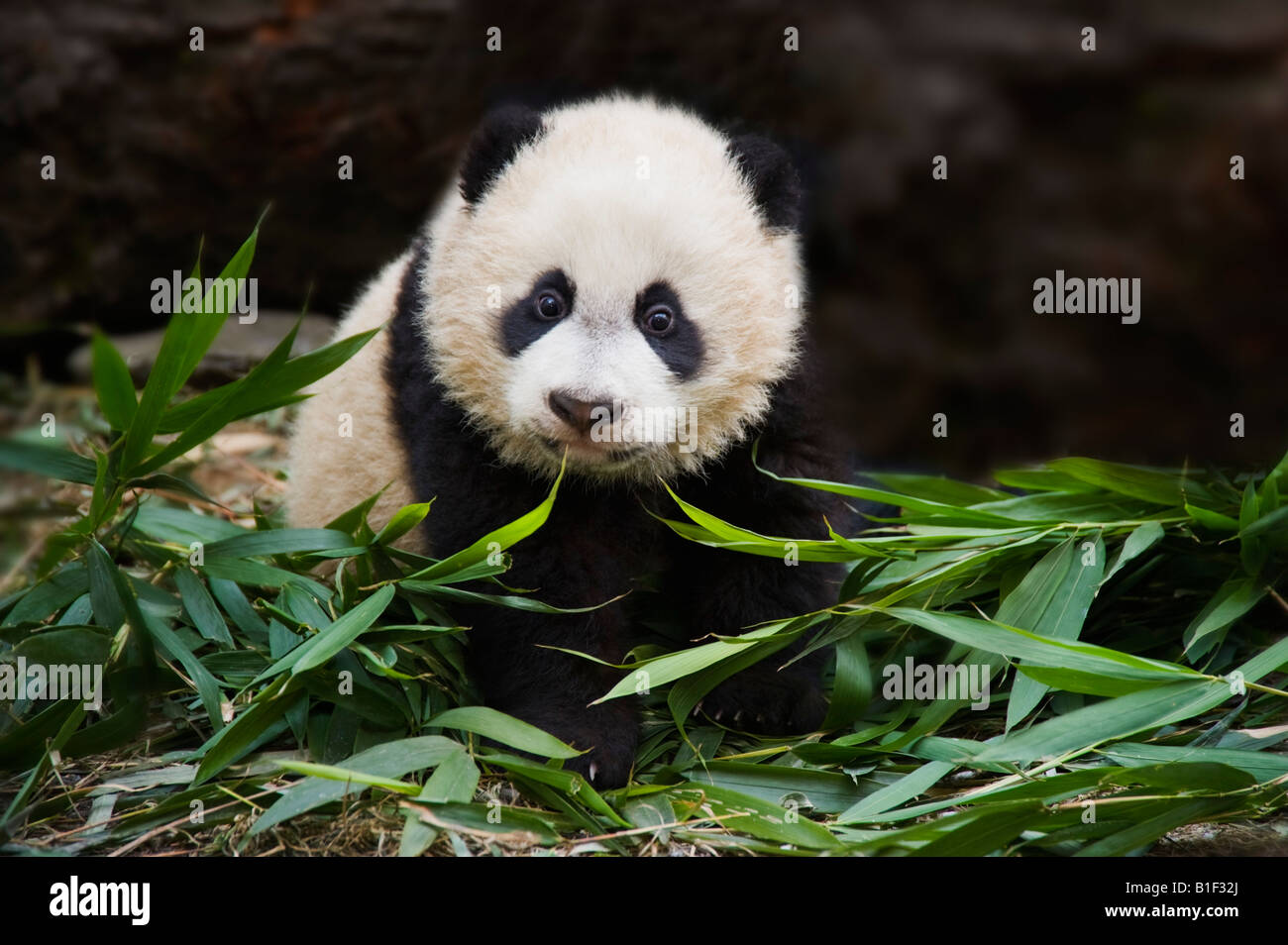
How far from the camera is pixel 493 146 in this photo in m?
2.66

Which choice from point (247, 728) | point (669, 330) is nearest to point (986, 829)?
point (669, 330)

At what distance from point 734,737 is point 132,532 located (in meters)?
1.54

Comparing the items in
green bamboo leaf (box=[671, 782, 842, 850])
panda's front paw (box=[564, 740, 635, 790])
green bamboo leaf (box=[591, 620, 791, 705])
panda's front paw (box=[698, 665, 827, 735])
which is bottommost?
green bamboo leaf (box=[671, 782, 842, 850])

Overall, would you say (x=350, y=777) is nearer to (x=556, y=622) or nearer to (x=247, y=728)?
(x=247, y=728)

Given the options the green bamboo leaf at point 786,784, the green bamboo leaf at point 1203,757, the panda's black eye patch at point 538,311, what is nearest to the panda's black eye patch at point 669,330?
the panda's black eye patch at point 538,311

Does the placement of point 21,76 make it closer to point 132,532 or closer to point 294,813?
point 132,532

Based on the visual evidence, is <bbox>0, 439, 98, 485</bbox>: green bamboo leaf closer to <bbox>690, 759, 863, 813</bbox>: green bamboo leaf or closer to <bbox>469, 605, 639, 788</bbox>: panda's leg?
<bbox>469, 605, 639, 788</bbox>: panda's leg

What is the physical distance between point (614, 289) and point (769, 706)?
3.31 feet

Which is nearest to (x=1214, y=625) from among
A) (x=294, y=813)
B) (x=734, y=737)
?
(x=734, y=737)

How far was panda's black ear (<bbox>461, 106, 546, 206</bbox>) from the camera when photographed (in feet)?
8.72

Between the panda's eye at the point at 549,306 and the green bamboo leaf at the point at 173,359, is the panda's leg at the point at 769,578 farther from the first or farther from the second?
the green bamboo leaf at the point at 173,359

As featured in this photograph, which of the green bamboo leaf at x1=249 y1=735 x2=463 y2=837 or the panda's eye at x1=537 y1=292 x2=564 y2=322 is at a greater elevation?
the panda's eye at x1=537 y1=292 x2=564 y2=322

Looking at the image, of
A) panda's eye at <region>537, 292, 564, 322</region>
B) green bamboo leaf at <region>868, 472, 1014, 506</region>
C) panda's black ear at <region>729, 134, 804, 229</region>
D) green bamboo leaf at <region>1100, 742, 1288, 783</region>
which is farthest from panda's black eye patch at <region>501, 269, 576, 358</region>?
green bamboo leaf at <region>1100, 742, 1288, 783</region>

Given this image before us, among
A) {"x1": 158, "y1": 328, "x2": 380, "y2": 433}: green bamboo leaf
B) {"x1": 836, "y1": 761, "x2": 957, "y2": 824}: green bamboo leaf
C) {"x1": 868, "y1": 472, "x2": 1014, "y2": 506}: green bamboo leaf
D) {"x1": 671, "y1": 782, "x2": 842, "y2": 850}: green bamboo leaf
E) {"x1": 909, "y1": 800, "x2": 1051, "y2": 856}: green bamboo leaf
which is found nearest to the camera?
{"x1": 909, "y1": 800, "x2": 1051, "y2": 856}: green bamboo leaf
